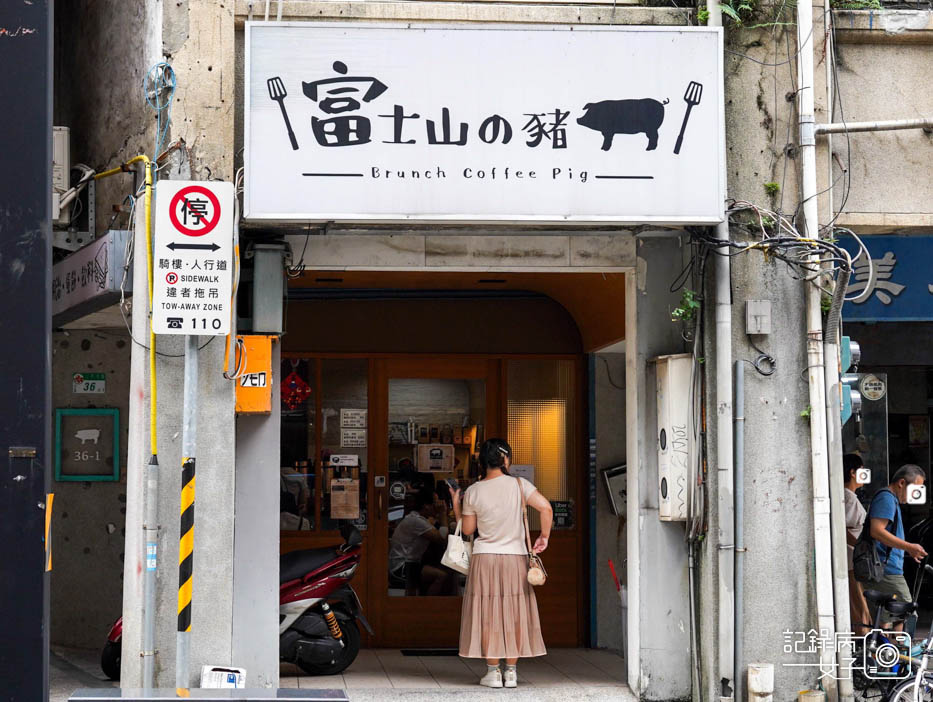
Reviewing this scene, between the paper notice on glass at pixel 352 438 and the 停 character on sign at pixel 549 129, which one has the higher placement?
the 停 character on sign at pixel 549 129

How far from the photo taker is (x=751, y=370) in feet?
30.2

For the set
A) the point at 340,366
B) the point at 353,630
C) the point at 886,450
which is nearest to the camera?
the point at 353,630

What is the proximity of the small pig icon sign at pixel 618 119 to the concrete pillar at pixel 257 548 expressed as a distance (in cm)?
288

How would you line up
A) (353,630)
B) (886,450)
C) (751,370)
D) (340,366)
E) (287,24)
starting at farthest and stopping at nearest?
(886,450) → (340,366) → (353,630) → (751,370) → (287,24)

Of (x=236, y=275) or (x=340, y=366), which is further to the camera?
(x=340, y=366)

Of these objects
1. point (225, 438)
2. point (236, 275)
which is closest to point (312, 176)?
point (236, 275)

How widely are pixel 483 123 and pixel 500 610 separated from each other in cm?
386

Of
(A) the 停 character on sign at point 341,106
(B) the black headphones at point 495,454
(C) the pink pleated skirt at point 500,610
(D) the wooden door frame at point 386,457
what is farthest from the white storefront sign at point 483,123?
(D) the wooden door frame at point 386,457

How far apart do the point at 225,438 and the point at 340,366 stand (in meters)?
3.67

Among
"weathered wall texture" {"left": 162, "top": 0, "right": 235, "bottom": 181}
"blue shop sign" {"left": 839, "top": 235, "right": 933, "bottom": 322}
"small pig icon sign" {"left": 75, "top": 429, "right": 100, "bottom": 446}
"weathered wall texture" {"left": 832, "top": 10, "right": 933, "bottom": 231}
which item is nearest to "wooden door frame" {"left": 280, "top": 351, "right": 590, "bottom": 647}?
"small pig icon sign" {"left": 75, "top": 429, "right": 100, "bottom": 446}

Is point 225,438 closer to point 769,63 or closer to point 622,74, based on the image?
point 622,74

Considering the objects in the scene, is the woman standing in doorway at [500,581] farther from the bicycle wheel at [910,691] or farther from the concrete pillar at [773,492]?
the bicycle wheel at [910,691]

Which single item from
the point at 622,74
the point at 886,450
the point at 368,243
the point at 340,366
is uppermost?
the point at 622,74

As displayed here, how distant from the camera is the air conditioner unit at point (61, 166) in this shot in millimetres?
10516
